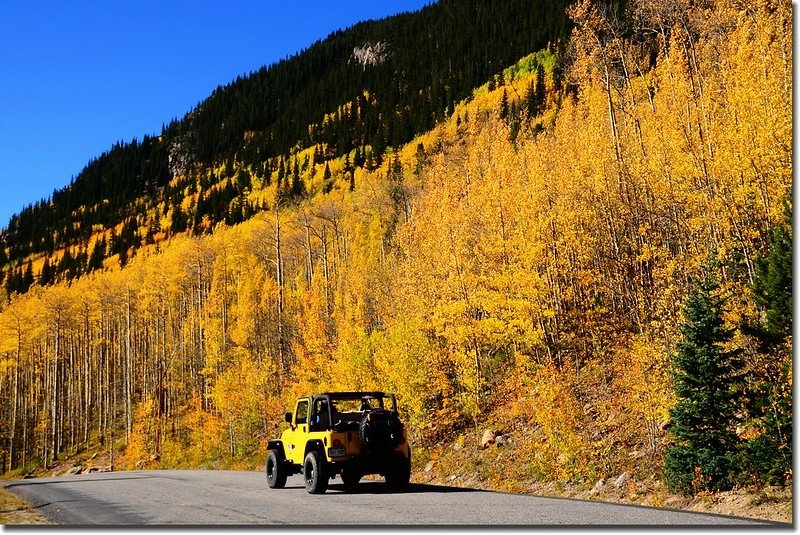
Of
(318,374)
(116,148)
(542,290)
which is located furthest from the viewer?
(116,148)

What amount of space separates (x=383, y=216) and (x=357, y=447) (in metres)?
41.7

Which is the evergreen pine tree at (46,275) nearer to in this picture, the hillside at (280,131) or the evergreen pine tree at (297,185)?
the hillside at (280,131)

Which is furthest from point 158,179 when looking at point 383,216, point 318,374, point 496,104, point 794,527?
point 794,527

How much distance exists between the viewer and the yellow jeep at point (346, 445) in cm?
1237

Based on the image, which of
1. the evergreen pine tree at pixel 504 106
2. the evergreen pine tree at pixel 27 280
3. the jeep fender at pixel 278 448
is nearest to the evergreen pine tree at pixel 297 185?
the evergreen pine tree at pixel 504 106

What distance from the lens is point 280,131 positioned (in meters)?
136

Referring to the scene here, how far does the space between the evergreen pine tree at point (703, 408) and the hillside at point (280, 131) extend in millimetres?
82370

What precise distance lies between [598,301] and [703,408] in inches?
462

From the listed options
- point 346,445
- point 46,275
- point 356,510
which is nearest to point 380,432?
point 346,445

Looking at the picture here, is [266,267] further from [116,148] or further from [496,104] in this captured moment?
[116,148]

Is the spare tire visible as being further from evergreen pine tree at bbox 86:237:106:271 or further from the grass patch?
evergreen pine tree at bbox 86:237:106:271

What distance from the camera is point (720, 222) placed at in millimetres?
14562

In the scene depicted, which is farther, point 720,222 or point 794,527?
point 720,222

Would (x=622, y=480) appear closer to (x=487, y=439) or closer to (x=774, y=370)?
(x=774, y=370)
